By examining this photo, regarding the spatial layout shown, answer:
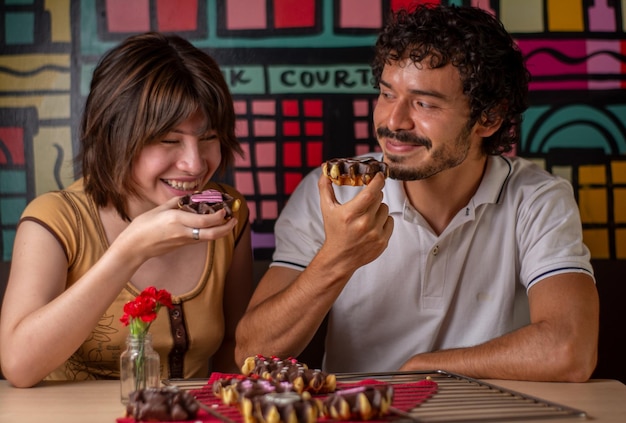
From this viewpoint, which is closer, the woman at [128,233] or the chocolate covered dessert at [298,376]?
the chocolate covered dessert at [298,376]

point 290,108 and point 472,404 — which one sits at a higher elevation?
point 290,108

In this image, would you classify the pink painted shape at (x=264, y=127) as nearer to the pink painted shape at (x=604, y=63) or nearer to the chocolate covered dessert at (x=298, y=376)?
the pink painted shape at (x=604, y=63)

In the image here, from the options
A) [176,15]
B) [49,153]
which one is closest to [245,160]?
[176,15]

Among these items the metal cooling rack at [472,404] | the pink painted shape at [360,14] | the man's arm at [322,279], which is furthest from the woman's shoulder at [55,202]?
the pink painted shape at [360,14]

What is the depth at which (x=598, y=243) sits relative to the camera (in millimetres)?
3217

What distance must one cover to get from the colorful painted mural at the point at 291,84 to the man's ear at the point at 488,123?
46cm

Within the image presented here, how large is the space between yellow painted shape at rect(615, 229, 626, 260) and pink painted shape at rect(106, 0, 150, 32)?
184 centimetres

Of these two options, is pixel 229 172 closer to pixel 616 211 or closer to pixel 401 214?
pixel 401 214

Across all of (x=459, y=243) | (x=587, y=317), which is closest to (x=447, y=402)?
(x=587, y=317)

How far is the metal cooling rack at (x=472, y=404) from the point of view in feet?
5.45

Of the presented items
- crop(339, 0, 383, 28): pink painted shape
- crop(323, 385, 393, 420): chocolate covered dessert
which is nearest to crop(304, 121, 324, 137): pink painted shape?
crop(339, 0, 383, 28): pink painted shape

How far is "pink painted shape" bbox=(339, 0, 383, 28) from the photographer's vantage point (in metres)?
3.18

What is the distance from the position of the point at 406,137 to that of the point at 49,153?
4.40ft

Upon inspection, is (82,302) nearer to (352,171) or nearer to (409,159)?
(352,171)
